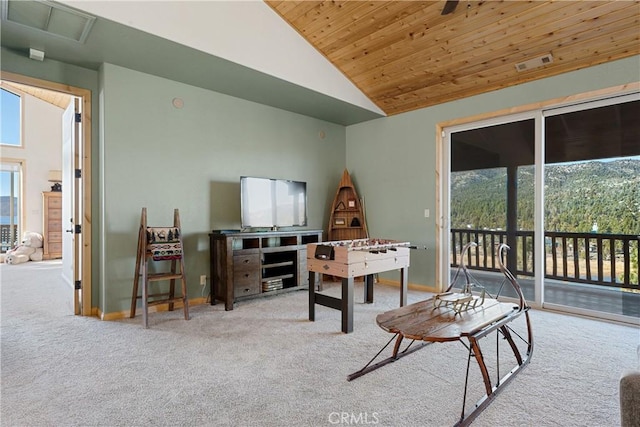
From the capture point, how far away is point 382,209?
17.5 ft

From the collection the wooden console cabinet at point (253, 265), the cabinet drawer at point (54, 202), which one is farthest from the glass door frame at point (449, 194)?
the cabinet drawer at point (54, 202)

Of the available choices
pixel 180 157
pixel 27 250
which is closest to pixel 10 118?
pixel 27 250

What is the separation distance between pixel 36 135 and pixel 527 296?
10.6 metres

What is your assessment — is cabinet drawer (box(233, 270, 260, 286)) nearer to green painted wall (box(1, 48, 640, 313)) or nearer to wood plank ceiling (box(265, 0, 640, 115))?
green painted wall (box(1, 48, 640, 313))

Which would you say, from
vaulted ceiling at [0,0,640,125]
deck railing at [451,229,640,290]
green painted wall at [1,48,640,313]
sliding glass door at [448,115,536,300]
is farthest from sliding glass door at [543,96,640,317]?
vaulted ceiling at [0,0,640,125]

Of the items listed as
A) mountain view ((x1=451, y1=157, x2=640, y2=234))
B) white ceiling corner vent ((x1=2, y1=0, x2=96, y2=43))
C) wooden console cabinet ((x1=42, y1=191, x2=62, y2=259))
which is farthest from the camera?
wooden console cabinet ((x1=42, y1=191, x2=62, y2=259))

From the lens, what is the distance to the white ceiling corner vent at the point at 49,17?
2504 mm

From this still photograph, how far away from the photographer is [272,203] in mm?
4469

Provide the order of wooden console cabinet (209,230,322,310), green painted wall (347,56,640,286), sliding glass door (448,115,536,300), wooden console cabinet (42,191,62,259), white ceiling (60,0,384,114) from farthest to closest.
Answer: wooden console cabinet (42,191,62,259) < green painted wall (347,56,640,286) < sliding glass door (448,115,536,300) < wooden console cabinet (209,230,322,310) < white ceiling (60,0,384,114)

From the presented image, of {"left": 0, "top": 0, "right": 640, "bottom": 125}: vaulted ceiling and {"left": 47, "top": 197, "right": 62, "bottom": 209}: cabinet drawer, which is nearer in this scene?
{"left": 0, "top": 0, "right": 640, "bottom": 125}: vaulted ceiling

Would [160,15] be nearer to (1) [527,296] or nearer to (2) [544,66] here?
(2) [544,66]

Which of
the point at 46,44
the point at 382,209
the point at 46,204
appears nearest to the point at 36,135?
the point at 46,204

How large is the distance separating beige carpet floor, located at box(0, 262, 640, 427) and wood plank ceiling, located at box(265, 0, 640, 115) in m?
2.69

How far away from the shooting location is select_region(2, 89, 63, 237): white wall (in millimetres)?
8016
